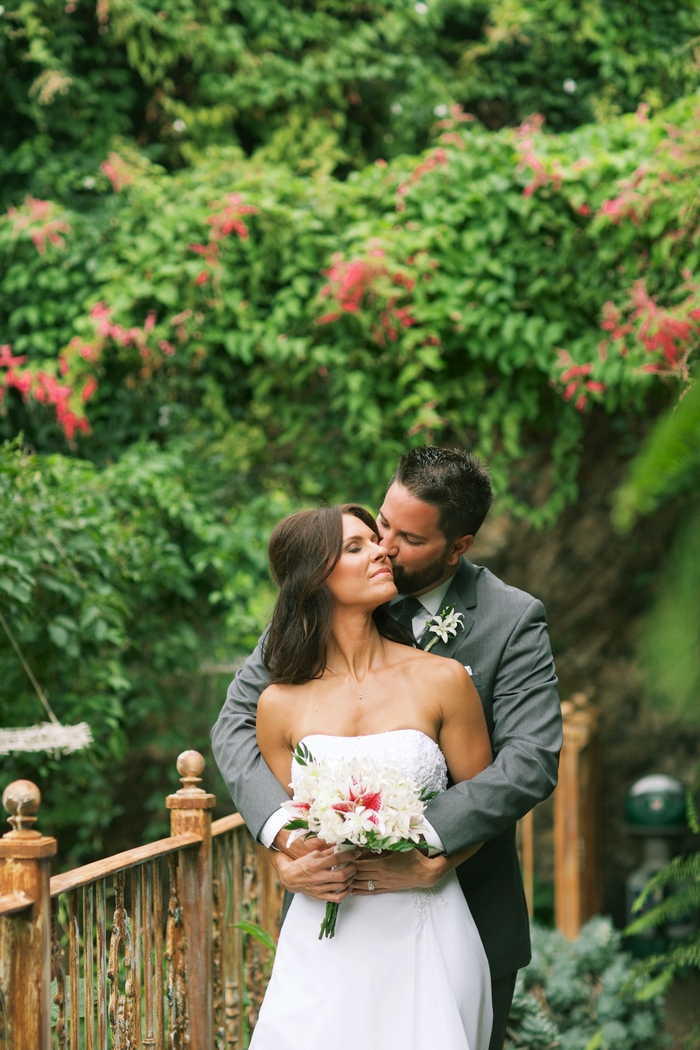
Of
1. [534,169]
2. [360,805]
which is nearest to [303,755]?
[360,805]

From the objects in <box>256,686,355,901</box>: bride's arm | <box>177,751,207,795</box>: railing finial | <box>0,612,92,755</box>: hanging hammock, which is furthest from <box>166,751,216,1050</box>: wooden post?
<box>0,612,92,755</box>: hanging hammock

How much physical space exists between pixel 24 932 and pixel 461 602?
1.28m

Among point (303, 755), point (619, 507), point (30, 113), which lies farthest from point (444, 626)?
point (30, 113)

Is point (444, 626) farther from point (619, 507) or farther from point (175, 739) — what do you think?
point (175, 739)

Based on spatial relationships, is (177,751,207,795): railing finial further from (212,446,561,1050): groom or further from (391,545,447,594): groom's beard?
(391,545,447,594): groom's beard

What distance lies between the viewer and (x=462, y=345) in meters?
5.25

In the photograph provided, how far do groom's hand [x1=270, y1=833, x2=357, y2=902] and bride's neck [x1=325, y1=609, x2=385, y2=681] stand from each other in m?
0.43

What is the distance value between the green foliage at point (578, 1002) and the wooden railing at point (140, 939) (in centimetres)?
115

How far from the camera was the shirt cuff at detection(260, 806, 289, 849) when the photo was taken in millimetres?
2262

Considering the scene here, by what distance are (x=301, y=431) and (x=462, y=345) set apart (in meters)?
1.01

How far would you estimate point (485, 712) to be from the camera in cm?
252

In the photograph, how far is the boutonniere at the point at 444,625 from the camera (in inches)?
100.0

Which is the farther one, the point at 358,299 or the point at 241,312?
the point at 241,312

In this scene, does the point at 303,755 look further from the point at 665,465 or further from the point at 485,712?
the point at 665,465
